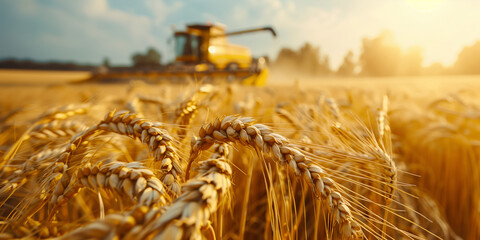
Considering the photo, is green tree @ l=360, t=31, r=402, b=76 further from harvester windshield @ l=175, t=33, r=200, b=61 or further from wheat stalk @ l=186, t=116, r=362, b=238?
wheat stalk @ l=186, t=116, r=362, b=238

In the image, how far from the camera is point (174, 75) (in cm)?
946

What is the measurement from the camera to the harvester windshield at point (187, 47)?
1237 centimetres

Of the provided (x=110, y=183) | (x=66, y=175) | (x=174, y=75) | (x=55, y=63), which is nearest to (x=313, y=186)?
(x=110, y=183)

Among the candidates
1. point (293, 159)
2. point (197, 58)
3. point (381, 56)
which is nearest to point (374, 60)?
point (381, 56)

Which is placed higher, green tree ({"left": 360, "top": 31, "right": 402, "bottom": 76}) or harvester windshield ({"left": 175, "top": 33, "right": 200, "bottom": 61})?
green tree ({"left": 360, "top": 31, "right": 402, "bottom": 76})

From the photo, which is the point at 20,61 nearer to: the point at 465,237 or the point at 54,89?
the point at 54,89

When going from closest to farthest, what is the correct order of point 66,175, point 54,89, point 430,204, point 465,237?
point 66,175 < point 430,204 < point 465,237 < point 54,89

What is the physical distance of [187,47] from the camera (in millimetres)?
12422

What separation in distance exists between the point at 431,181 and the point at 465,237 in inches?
18.1

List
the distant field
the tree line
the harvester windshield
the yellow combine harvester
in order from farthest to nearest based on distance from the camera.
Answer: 1. the tree line
2. the harvester windshield
3. the distant field
4. the yellow combine harvester

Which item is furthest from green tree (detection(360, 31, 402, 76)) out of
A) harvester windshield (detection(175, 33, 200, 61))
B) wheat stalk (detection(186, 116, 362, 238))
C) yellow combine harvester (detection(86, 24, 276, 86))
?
wheat stalk (detection(186, 116, 362, 238))

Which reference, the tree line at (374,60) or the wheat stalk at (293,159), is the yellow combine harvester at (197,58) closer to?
the wheat stalk at (293,159)

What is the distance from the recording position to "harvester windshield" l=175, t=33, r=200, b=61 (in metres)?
12.4

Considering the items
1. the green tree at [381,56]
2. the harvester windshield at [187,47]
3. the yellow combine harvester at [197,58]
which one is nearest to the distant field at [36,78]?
the yellow combine harvester at [197,58]
